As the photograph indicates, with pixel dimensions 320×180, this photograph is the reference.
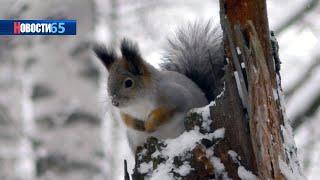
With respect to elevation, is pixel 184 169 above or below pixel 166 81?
below

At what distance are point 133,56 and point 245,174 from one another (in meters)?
0.55

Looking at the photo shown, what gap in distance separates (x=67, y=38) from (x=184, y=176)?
1.67 meters

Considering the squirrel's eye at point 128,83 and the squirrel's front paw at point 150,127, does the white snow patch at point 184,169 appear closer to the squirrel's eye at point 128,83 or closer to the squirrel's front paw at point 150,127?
the squirrel's front paw at point 150,127

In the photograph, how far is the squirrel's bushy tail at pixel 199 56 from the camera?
2.12 m

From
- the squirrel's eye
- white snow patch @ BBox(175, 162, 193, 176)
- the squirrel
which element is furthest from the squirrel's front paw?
white snow patch @ BBox(175, 162, 193, 176)

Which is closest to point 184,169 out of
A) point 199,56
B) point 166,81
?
point 166,81

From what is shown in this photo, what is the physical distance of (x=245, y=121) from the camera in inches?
68.0

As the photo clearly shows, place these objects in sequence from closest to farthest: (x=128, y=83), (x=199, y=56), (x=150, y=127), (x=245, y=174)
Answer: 1. (x=245, y=174)
2. (x=150, y=127)
3. (x=128, y=83)
4. (x=199, y=56)

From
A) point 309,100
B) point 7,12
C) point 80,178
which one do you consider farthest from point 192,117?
point 7,12

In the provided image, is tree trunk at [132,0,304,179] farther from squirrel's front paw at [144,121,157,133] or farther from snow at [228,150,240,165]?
squirrel's front paw at [144,121,157,133]

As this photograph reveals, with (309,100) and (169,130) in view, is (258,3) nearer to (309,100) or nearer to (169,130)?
(169,130)

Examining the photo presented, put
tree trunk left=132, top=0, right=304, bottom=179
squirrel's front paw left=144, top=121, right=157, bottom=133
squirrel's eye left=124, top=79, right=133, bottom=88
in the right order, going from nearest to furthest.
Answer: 1. tree trunk left=132, top=0, right=304, bottom=179
2. squirrel's front paw left=144, top=121, right=157, bottom=133
3. squirrel's eye left=124, top=79, right=133, bottom=88

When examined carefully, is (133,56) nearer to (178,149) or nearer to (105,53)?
(105,53)

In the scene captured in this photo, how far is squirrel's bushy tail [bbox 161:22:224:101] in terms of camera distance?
212 cm
